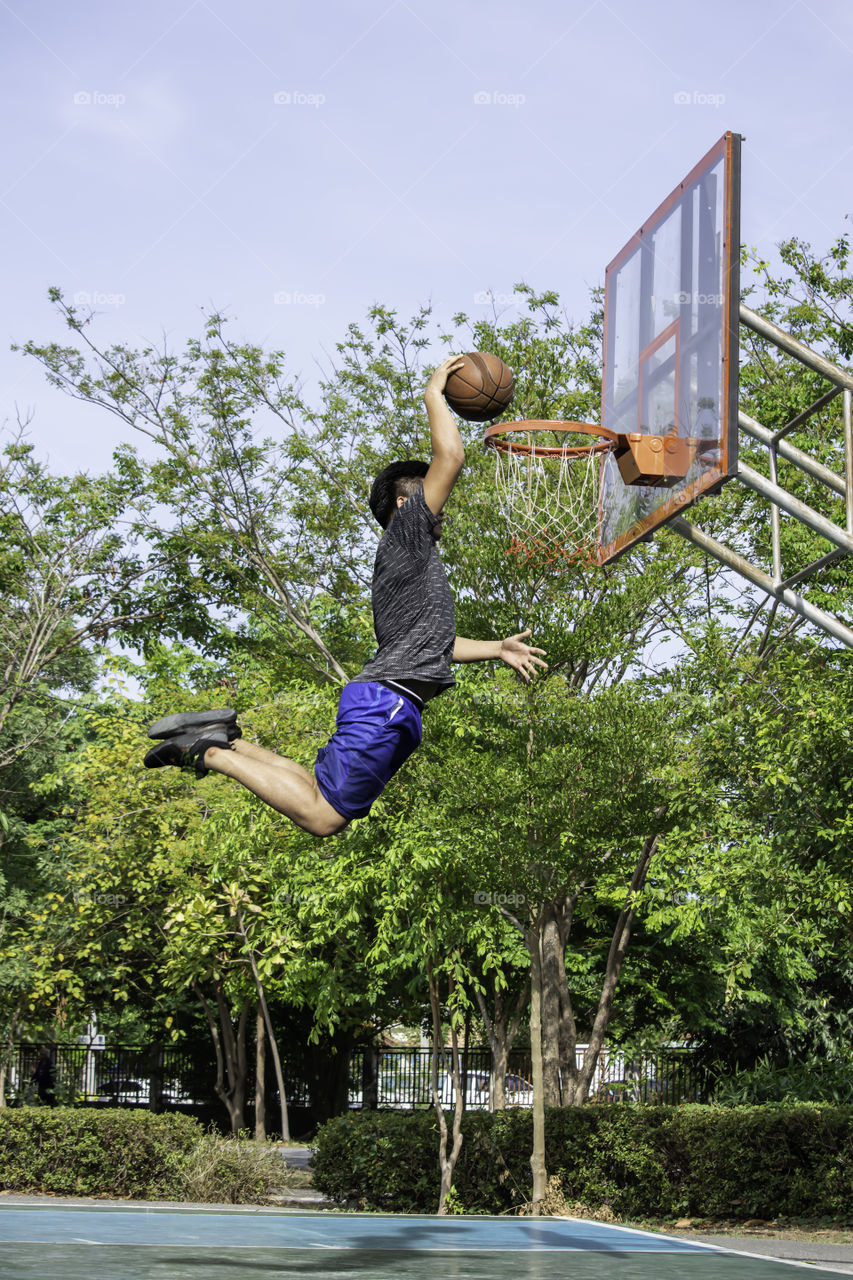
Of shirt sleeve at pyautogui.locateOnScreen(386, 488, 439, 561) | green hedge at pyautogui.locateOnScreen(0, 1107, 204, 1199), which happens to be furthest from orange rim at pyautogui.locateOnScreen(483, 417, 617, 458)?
green hedge at pyautogui.locateOnScreen(0, 1107, 204, 1199)

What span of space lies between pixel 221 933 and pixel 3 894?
24.6ft

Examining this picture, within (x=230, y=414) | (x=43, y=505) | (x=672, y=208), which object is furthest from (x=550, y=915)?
(x=43, y=505)

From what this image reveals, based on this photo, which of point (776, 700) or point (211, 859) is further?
point (211, 859)

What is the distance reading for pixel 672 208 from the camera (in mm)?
7824

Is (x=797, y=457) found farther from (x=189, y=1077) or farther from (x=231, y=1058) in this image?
(x=189, y=1077)

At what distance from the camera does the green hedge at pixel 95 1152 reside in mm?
13539

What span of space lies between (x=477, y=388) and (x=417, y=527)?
1277mm

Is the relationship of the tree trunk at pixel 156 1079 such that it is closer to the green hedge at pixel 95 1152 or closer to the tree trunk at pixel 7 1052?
the tree trunk at pixel 7 1052

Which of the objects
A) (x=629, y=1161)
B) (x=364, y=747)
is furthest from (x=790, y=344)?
(x=629, y=1161)

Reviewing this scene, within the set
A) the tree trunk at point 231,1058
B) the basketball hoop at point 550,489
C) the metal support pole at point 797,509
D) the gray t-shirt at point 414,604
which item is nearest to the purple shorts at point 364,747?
the gray t-shirt at point 414,604

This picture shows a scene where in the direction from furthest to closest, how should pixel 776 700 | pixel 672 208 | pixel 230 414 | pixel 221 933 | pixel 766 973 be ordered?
pixel 766 973, pixel 230 414, pixel 221 933, pixel 776 700, pixel 672 208

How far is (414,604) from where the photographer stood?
17.2ft

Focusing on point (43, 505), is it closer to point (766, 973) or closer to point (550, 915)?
point (550, 915)

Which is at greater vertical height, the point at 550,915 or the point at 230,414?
the point at 230,414
